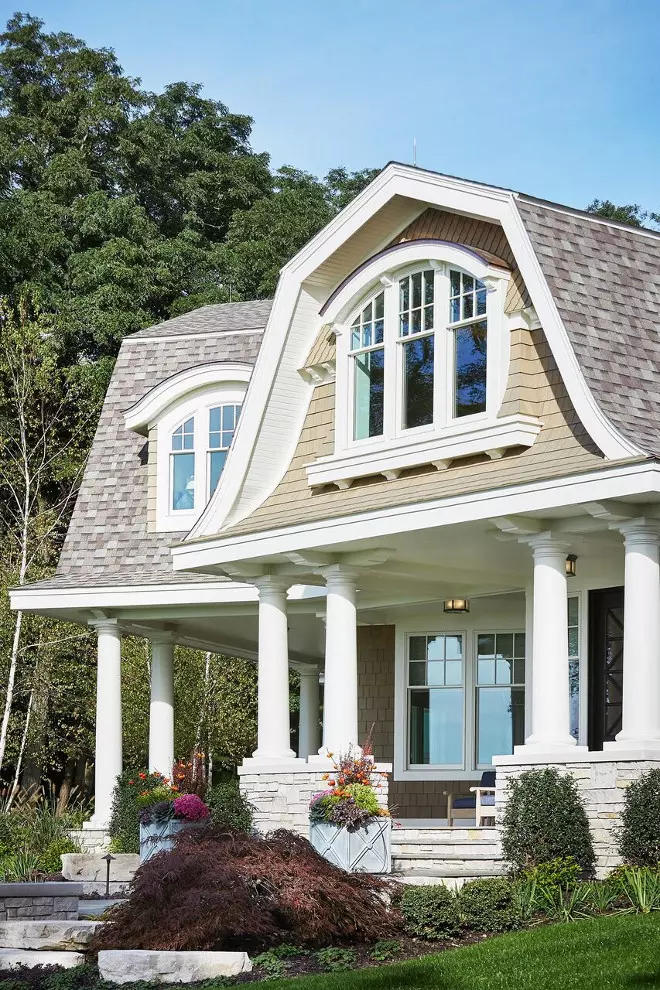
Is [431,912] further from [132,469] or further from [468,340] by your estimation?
[132,469]

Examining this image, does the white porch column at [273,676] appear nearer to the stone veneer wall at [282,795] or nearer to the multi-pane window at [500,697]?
the stone veneer wall at [282,795]

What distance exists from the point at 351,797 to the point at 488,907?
253 centimetres

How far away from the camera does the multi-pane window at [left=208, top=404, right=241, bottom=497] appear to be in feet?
64.9

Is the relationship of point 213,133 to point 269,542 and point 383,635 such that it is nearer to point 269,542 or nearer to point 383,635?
point 383,635

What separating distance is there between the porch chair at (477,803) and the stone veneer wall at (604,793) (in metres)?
2.95

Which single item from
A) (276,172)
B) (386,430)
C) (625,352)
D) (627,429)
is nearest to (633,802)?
(627,429)

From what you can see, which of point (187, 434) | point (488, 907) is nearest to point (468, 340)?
point (488, 907)

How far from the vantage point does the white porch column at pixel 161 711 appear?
20.1m

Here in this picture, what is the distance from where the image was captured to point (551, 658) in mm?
12961

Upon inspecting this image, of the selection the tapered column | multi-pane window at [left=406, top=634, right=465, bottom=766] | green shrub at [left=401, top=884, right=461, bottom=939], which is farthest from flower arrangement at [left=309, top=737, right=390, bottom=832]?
multi-pane window at [left=406, top=634, right=465, bottom=766]

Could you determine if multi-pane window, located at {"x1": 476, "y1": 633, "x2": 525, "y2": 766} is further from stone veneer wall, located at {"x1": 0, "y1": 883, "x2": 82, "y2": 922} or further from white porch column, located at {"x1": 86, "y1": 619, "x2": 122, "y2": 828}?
stone veneer wall, located at {"x1": 0, "y1": 883, "x2": 82, "y2": 922}

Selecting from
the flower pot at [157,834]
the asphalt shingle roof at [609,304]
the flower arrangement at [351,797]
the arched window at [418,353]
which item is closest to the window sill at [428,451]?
the arched window at [418,353]

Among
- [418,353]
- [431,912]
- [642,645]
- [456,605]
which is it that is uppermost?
[418,353]

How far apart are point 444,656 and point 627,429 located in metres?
6.71
